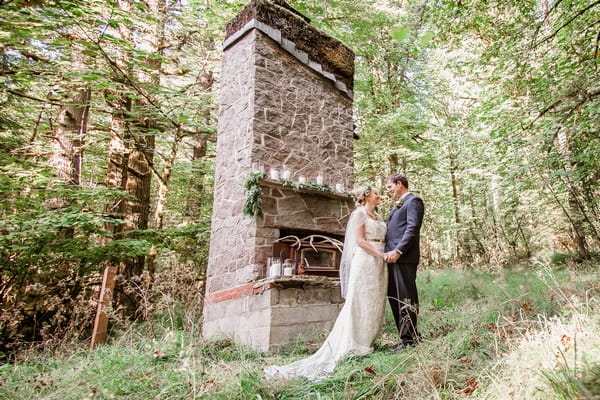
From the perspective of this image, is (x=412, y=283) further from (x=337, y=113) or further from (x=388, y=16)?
(x=388, y=16)

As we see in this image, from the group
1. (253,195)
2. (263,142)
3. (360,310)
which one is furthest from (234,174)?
(360,310)

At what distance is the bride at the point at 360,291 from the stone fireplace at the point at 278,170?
108 centimetres

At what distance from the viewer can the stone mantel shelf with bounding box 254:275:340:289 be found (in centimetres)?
474

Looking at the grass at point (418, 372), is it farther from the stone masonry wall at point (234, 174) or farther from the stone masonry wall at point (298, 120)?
the stone masonry wall at point (298, 120)

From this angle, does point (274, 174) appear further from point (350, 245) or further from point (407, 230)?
point (407, 230)

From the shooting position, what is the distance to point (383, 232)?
4141mm

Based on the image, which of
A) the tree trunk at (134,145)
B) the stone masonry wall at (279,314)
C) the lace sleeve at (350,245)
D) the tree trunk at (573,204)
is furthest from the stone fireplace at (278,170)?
the tree trunk at (573,204)

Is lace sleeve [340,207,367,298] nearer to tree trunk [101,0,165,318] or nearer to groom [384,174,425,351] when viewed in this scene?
groom [384,174,425,351]

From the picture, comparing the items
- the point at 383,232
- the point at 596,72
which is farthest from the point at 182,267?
the point at 596,72

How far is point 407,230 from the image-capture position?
3.91 metres

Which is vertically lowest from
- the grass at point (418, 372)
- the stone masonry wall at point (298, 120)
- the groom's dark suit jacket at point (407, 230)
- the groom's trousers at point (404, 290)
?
the grass at point (418, 372)

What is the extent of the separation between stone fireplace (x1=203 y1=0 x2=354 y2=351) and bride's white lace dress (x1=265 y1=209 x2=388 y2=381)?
1103 mm

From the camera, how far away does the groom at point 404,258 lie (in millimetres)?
3837

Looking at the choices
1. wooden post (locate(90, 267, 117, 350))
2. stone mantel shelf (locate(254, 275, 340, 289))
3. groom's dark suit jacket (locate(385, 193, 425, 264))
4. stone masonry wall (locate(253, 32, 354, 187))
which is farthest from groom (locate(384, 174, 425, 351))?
wooden post (locate(90, 267, 117, 350))
